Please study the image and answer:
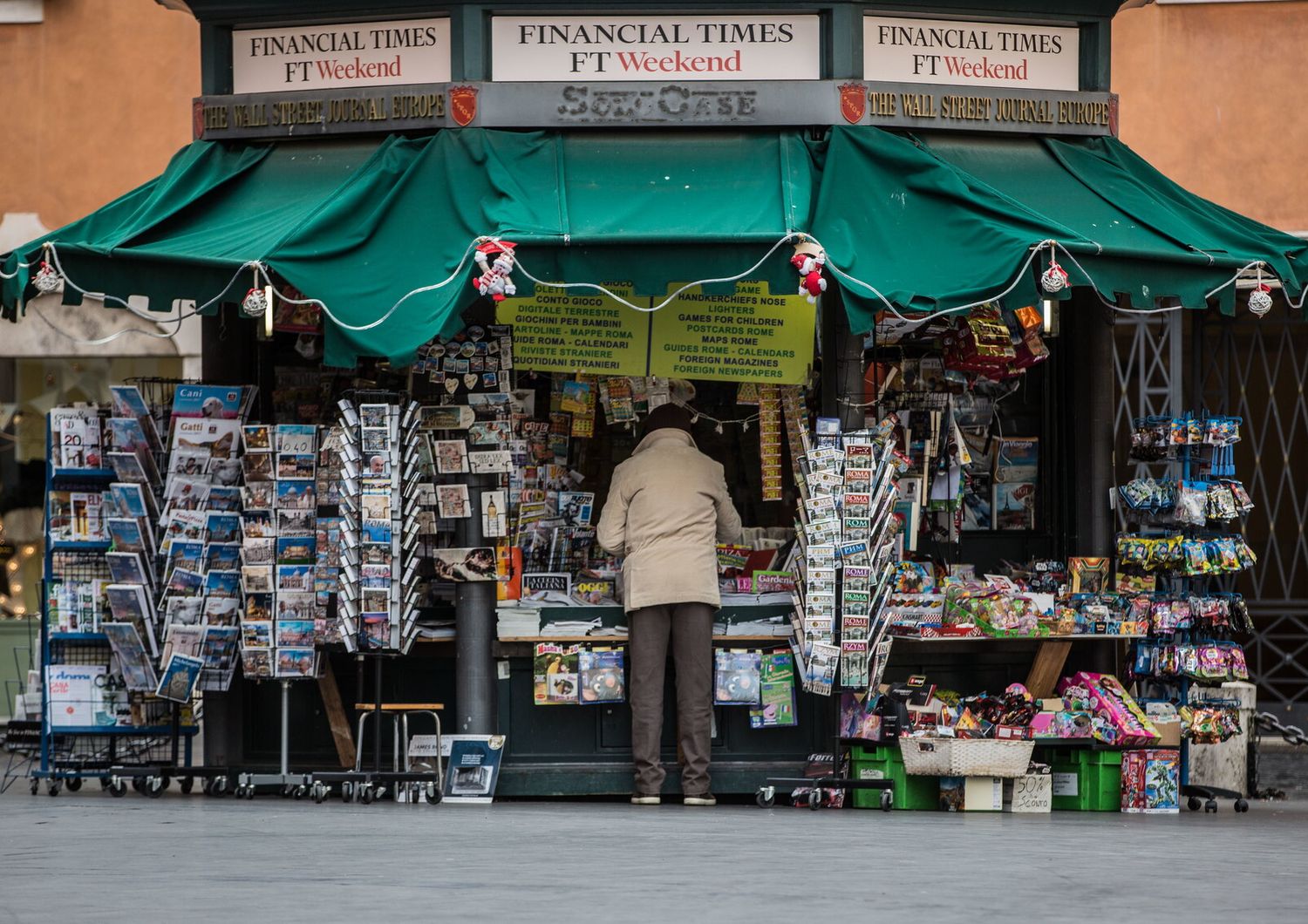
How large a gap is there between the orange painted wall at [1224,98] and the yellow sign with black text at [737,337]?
652cm

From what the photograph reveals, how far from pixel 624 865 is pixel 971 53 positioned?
5445 mm

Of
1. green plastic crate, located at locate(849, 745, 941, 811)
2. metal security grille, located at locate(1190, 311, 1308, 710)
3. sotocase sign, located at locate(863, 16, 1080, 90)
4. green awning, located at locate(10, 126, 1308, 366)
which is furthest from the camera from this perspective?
metal security grille, located at locate(1190, 311, 1308, 710)

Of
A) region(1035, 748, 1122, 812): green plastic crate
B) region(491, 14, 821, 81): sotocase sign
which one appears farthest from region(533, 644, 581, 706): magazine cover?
region(491, 14, 821, 81): sotocase sign

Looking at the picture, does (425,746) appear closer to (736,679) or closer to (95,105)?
(736,679)

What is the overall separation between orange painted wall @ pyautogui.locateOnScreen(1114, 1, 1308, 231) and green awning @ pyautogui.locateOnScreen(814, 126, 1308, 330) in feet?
17.5

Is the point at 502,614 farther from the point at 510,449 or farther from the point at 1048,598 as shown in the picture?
the point at 1048,598

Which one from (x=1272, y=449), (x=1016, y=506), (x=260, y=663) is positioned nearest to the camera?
(x=260, y=663)

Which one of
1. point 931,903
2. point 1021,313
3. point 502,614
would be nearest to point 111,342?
point 502,614

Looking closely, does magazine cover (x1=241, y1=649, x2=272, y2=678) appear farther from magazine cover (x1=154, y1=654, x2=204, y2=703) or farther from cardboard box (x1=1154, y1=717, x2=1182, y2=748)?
cardboard box (x1=1154, y1=717, x2=1182, y2=748)

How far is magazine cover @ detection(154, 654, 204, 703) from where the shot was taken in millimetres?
11531

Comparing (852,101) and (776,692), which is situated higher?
(852,101)

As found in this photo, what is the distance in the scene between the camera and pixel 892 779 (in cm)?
1114

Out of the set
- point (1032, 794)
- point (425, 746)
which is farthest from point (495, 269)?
point (1032, 794)

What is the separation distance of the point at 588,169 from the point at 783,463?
203cm
